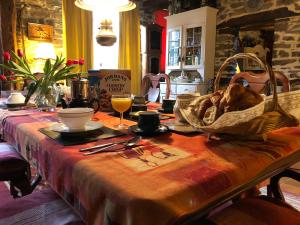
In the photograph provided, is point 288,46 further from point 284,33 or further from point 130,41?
point 130,41

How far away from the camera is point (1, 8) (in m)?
4.06

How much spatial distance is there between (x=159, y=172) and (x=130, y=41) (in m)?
5.36

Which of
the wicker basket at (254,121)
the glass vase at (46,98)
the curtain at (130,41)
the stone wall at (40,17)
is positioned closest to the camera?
the wicker basket at (254,121)

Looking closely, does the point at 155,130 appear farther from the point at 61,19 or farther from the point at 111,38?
the point at 61,19

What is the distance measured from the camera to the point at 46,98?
1.62 m

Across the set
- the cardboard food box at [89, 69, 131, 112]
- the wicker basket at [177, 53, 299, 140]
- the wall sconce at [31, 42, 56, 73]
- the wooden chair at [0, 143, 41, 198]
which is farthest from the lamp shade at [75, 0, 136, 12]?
the wall sconce at [31, 42, 56, 73]

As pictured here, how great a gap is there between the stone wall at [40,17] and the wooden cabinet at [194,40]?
2.21 m

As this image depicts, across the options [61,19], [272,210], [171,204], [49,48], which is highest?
[61,19]

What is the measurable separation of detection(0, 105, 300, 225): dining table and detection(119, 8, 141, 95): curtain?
484 cm

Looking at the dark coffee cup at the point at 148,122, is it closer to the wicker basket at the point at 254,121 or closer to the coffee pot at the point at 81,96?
the wicker basket at the point at 254,121

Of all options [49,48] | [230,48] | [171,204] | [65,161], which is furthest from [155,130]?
[230,48]

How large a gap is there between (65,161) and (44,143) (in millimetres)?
205

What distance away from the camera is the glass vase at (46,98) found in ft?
5.21

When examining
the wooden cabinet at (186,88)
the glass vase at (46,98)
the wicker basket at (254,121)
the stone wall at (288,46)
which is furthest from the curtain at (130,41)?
the wicker basket at (254,121)
